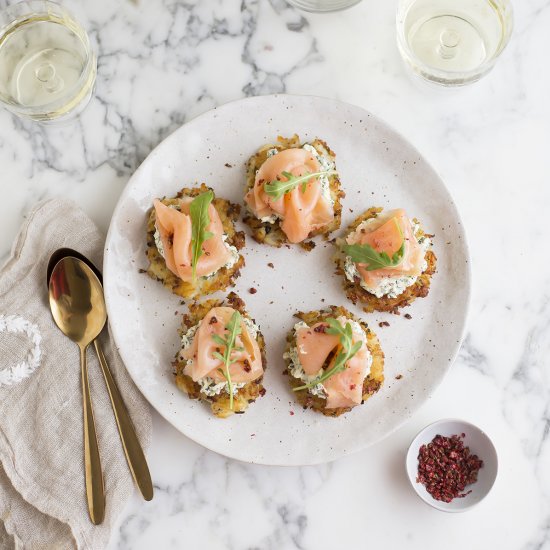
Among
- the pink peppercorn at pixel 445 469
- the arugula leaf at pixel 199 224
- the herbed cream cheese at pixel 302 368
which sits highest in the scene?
the arugula leaf at pixel 199 224

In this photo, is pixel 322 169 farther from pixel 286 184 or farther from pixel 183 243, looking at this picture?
pixel 183 243

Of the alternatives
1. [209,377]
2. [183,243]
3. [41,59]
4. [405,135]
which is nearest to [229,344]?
[209,377]

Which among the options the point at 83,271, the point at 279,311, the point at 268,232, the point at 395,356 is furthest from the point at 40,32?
the point at 395,356

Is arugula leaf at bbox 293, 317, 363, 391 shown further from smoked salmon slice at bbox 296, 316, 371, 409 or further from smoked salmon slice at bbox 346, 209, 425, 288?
smoked salmon slice at bbox 346, 209, 425, 288

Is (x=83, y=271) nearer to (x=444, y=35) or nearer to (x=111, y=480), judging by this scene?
(x=111, y=480)

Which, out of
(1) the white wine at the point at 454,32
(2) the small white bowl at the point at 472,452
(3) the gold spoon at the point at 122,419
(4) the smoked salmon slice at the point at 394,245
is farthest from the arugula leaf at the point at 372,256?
(3) the gold spoon at the point at 122,419

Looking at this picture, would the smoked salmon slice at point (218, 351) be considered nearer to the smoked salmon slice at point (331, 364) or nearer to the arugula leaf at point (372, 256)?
the smoked salmon slice at point (331, 364)
